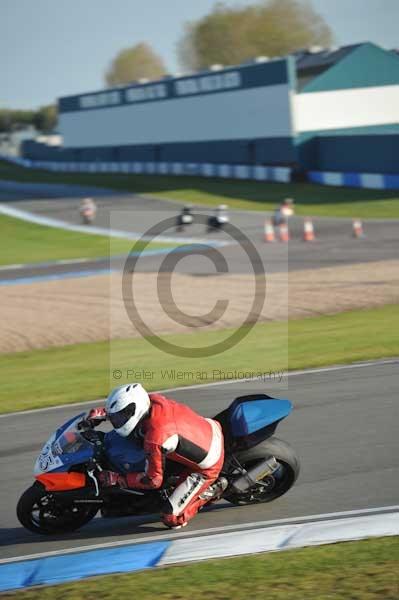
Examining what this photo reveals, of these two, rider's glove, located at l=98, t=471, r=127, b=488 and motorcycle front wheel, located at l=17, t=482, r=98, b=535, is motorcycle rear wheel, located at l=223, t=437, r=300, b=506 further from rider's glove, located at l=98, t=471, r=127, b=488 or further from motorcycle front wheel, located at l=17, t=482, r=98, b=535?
motorcycle front wheel, located at l=17, t=482, r=98, b=535

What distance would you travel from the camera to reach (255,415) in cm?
791

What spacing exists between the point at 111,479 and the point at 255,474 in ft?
4.26

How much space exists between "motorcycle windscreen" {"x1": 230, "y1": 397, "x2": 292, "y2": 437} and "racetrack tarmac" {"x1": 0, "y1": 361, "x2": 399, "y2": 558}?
2.54 ft

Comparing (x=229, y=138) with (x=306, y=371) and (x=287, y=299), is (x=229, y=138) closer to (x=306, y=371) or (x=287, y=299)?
(x=287, y=299)

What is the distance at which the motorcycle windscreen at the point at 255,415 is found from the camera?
7.85m

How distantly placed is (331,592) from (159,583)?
4.17ft

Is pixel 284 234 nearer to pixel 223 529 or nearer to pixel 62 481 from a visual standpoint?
pixel 223 529

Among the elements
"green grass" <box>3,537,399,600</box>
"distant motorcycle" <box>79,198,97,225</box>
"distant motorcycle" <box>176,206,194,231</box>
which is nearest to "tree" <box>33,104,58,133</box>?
"distant motorcycle" <box>79,198,97,225</box>

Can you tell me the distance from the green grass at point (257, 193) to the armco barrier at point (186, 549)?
2972cm

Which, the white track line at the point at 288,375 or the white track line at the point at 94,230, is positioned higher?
the white track line at the point at 94,230

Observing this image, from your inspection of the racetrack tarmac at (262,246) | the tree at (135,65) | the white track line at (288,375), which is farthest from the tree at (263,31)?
the white track line at (288,375)

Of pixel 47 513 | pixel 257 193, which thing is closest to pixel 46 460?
pixel 47 513

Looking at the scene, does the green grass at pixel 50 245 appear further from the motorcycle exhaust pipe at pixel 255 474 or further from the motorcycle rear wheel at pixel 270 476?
the motorcycle exhaust pipe at pixel 255 474

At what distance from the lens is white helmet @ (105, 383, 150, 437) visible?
7.20 m
